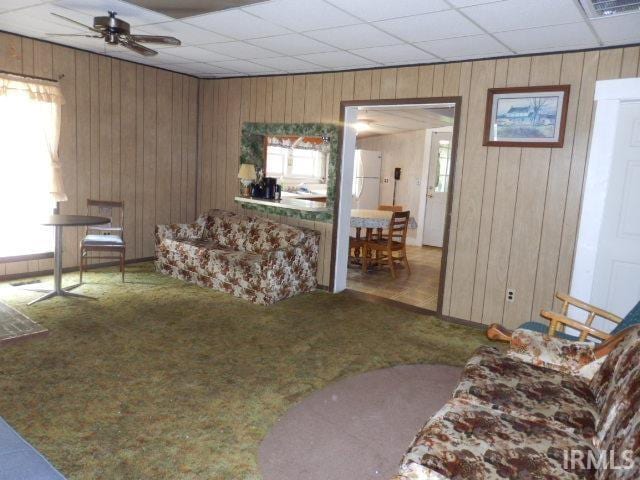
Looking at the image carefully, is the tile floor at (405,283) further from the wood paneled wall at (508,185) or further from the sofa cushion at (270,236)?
the sofa cushion at (270,236)

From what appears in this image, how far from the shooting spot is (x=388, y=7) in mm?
3230

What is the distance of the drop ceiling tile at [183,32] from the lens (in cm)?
407

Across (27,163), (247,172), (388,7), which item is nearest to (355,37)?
(388,7)

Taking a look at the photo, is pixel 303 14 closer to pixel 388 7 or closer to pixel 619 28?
pixel 388 7

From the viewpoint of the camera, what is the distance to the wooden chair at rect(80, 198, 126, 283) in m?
5.18

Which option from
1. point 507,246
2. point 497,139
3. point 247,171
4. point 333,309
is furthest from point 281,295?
point 497,139

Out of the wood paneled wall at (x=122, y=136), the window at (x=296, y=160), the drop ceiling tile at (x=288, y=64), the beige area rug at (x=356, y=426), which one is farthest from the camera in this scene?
the window at (x=296, y=160)

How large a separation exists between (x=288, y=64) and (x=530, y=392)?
14.2 ft

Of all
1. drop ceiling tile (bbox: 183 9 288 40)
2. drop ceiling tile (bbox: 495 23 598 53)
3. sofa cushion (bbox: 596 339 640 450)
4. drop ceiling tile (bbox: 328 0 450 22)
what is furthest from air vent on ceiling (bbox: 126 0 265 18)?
sofa cushion (bbox: 596 339 640 450)

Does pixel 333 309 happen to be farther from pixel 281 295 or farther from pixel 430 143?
pixel 430 143

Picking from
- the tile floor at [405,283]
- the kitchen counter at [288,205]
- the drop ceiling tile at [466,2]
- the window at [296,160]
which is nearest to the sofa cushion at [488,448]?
→ the drop ceiling tile at [466,2]

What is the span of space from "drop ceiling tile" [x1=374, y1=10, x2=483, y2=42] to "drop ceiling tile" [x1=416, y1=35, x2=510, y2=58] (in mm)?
127

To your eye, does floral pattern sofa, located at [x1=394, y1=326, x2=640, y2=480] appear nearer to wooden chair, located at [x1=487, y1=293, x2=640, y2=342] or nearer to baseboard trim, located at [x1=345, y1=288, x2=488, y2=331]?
wooden chair, located at [x1=487, y1=293, x2=640, y2=342]

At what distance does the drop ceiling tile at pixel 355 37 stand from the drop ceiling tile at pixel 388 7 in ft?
0.94
